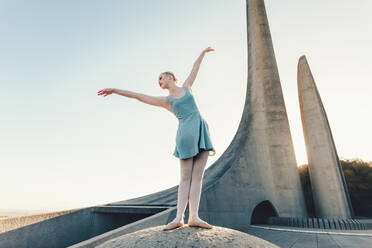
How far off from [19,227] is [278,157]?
38.9ft

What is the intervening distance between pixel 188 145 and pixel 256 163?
950 cm

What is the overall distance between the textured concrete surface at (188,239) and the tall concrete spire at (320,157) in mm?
10499

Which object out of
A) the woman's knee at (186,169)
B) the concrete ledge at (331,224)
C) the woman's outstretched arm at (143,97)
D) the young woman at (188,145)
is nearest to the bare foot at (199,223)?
the young woman at (188,145)

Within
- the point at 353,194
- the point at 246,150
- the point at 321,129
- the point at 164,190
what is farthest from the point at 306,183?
the point at 164,190

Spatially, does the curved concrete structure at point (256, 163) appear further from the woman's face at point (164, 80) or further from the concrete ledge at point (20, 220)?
the woman's face at point (164, 80)

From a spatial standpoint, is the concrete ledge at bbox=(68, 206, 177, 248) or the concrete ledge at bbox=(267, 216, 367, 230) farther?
the concrete ledge at bbox=(267, 216, 367, 230)

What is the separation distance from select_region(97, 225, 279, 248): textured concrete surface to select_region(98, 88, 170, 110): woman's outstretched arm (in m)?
1.76

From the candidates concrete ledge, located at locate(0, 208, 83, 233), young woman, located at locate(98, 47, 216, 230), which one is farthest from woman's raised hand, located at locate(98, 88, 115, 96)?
concrete ledge, located at locate(0, 208, 83, 233)

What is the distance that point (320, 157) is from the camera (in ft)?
37.9

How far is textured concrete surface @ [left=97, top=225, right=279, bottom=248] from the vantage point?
2.29m

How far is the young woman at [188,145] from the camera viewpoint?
294cm

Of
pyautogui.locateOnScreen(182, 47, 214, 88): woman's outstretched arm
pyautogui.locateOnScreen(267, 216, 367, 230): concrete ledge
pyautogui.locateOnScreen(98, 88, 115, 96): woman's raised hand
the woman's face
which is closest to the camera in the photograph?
pyautogui.locateOnScreen(98, 88, 115, 96): woman's raised hand

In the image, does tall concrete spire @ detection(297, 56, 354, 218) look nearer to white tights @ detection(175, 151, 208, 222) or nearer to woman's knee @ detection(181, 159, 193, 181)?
white tights @ detection(175, 151, 208, 222)

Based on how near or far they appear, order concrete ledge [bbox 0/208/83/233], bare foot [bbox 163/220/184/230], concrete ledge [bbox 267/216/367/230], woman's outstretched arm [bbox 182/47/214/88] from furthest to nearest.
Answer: concrete ledge [bbox 267/216/367/230], concrete ledge [bbox 0/208/83/233], woman's outstretched arm [bbox 182/47/214/88], bare foot [bbox 163/220/184/230]
